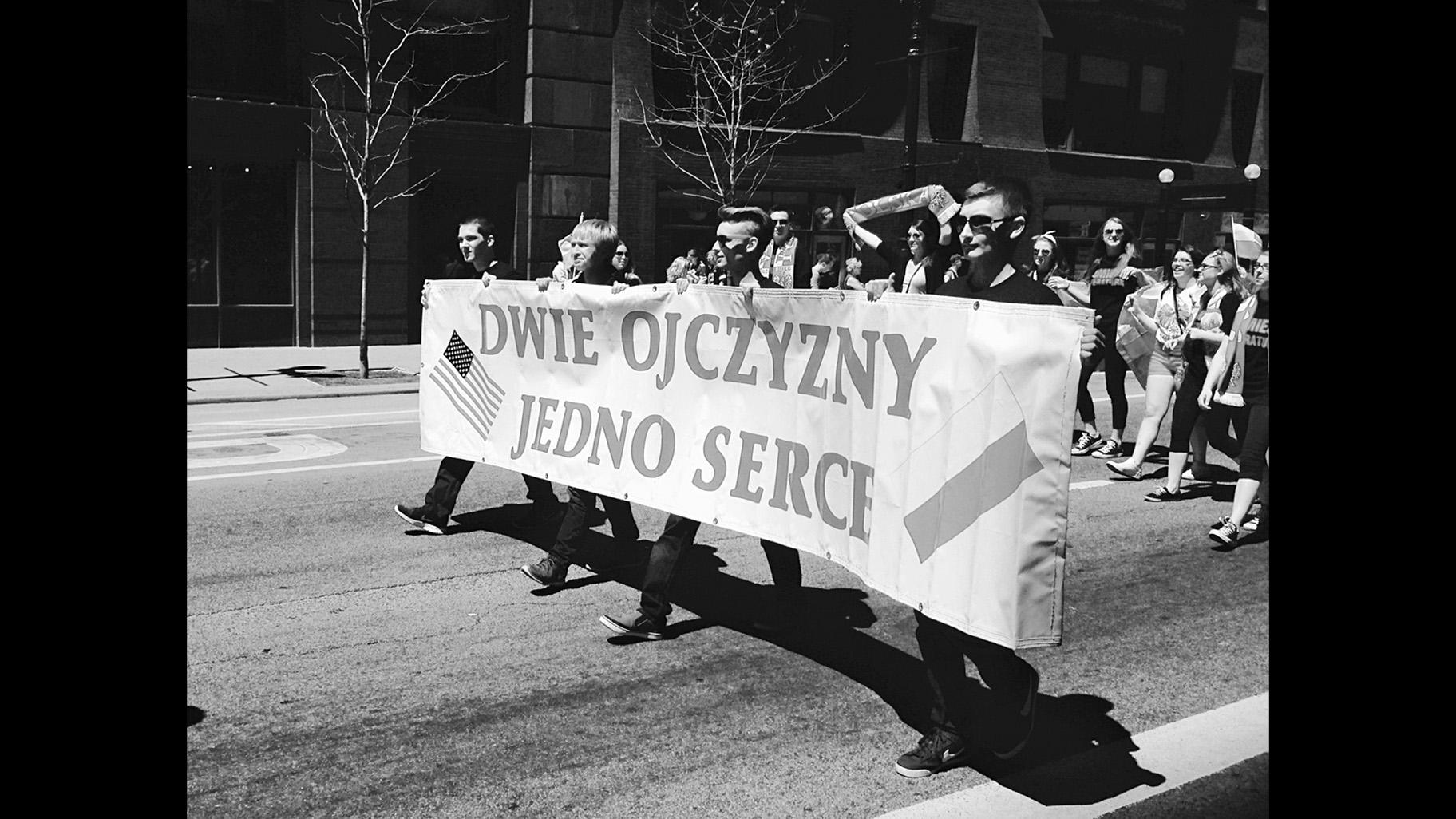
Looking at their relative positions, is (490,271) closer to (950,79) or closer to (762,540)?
(762,540)

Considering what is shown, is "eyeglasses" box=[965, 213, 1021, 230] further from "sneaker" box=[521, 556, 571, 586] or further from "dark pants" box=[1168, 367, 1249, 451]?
"dark pants" box=[1168, 367, 1249, 451]

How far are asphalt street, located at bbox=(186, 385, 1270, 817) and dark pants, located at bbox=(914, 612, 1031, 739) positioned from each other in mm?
212

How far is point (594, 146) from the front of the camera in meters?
24.2

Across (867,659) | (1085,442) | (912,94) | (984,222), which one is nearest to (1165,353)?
(1085,442)

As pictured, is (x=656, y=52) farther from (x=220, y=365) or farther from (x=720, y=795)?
(x=720, y=795)

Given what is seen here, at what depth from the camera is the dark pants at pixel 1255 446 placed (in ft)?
27.5

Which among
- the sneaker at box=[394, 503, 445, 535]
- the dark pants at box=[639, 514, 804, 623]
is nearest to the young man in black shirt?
the sneaker at box=[394, 503, 445, 535]

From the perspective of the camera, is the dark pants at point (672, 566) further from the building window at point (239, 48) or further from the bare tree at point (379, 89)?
the building window at point (239, 48)

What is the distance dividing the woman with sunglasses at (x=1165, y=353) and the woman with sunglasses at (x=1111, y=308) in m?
0.78

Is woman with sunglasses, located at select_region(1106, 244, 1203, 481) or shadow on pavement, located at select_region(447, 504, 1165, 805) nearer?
shadow on pavement, located at select_region(447, 504, 1165, 805)

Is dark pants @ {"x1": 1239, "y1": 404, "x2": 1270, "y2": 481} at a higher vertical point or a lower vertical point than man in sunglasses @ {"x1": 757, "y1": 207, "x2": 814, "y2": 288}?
lower

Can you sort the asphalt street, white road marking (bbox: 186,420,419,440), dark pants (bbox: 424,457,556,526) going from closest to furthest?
the asphalt street < dark pants (bbox: 424,457,556,526) < white road marking (bbox: 186,420,419,440)

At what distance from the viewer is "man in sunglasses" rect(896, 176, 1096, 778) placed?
4.62 metres
